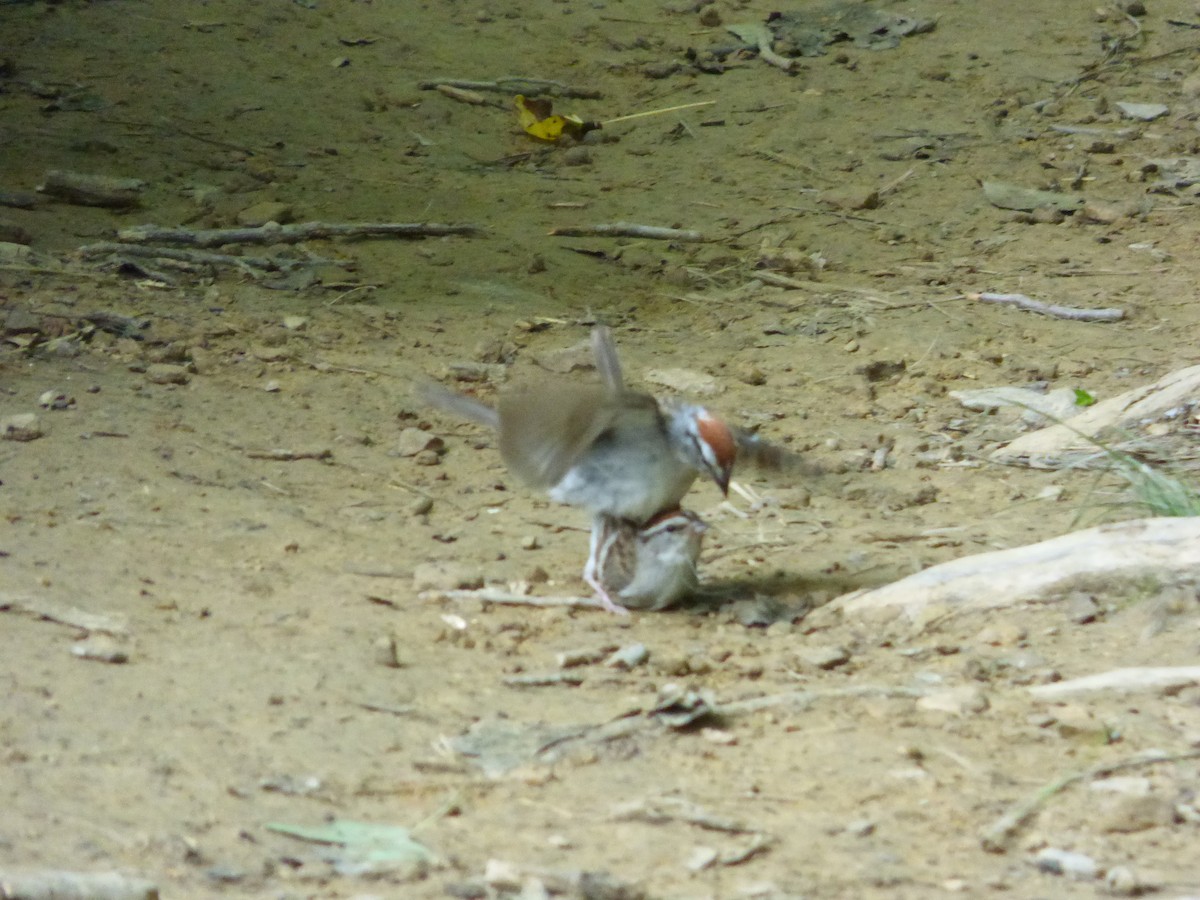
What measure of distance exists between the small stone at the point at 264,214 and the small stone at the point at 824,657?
442cm

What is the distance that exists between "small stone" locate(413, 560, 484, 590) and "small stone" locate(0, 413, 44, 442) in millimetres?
1591

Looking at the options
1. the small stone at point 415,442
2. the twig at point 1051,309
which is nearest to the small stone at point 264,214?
the small stone at point 415,442

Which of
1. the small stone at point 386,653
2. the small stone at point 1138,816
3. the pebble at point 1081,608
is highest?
the small stone at point 1138,816

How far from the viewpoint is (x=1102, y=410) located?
5.33 meters

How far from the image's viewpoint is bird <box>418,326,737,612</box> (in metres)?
4.02

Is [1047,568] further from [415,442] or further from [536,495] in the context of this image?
[415,442]

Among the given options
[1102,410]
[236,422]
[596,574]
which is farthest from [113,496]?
[1102,410]

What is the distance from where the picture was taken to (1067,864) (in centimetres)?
256

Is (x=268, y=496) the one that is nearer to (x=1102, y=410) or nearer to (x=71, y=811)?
(x=71, y=811)

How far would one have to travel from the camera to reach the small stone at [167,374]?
558cm

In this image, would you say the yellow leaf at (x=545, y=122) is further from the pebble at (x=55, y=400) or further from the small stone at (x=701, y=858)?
the small stone at (x=701, y=858)

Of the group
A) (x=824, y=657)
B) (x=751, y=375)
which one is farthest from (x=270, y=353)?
(x=824, y=657)

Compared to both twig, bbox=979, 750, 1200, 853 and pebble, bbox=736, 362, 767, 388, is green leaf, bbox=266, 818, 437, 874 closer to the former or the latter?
twig, bbox=979, 750, 1200, 853

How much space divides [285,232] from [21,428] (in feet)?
8.18
